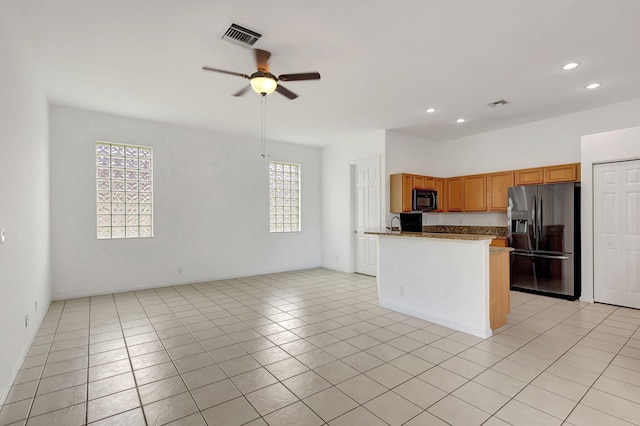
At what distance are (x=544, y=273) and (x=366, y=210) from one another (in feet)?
10.7

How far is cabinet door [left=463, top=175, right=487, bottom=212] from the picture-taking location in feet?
20.1

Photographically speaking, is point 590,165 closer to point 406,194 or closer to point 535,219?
point 535,219

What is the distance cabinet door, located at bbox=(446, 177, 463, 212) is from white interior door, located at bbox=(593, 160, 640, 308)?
7.40ft

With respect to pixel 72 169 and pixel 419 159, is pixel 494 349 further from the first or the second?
pixel 72 169

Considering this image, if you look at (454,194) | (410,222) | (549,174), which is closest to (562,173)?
(549,174)

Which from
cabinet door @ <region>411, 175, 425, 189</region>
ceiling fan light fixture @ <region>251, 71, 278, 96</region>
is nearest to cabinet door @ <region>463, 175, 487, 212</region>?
cabinet door @ <region>411, 175, 425, 189</region>

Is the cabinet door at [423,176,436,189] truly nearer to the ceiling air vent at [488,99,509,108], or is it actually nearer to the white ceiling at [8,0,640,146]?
the white ceiling at [8,0,640,146]

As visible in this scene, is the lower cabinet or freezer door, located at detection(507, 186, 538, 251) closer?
the lower cabinet

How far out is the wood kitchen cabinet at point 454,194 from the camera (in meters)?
6.54

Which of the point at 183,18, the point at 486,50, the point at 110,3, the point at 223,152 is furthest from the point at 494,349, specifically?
the point at 223,152

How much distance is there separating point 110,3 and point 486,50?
3.38 meters

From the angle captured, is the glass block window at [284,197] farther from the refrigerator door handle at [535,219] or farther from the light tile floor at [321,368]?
the refrigerator door handle at [535,219]

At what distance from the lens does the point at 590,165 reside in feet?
15.1

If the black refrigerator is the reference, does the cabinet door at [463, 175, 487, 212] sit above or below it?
above
